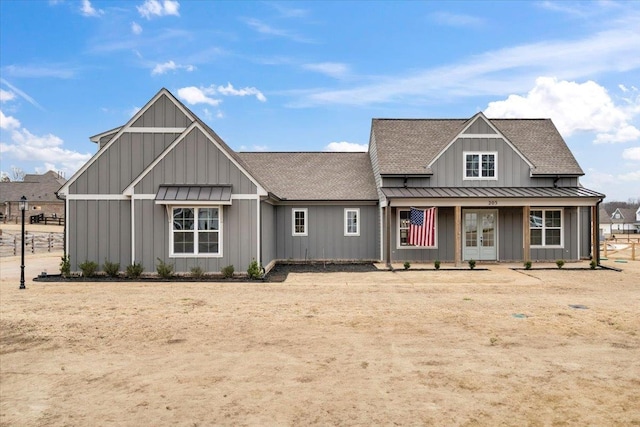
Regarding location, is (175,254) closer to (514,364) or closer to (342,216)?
(342,216)

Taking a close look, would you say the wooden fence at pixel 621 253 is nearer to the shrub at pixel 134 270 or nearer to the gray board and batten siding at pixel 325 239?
the gray board and batten siding at pixel 325 239

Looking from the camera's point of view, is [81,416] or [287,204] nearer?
[81,416]

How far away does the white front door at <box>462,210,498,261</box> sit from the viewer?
846 inches

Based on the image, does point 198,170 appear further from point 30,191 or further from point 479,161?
point 30,191

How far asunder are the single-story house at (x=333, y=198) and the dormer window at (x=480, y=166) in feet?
0.16

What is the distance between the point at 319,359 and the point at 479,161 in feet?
55.4

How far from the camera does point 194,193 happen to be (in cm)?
1630

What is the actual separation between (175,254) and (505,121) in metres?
18.4

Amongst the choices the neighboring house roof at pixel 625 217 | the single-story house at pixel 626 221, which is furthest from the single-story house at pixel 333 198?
the neighboring house roof at pixel 625 217

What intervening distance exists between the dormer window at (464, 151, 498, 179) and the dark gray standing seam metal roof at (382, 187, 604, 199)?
27.6 inches

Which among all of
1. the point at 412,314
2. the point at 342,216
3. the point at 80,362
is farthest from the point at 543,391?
the point at 342,216

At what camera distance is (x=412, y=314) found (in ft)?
34.2

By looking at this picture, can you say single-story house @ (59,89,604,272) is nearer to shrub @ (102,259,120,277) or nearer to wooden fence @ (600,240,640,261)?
shrub @ (102,259,120,277)

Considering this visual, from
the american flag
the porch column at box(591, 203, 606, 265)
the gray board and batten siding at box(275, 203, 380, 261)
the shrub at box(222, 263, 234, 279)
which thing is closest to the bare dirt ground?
the shrub at box(222, 263, 234, 279)
